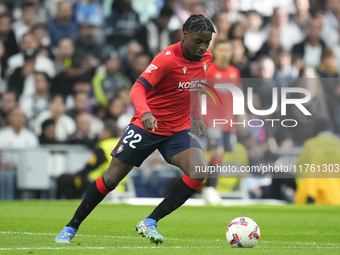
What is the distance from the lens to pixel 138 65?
1412cm

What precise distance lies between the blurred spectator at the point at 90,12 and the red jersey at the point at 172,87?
959 cm

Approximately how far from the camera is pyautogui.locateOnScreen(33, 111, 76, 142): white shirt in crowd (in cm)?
1291

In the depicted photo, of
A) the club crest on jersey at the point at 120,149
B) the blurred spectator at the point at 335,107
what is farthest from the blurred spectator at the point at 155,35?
the club crest on jersey at the point at 120,149

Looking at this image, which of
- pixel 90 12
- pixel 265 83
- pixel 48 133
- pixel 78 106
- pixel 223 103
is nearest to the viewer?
pixel 223 103

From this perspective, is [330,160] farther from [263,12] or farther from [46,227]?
[46,227]

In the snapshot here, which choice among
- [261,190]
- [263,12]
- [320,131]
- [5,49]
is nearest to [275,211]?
[261,190]

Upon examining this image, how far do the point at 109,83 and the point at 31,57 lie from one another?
6.47 ft

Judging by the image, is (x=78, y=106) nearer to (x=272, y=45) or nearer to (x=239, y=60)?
(x=239, y=60)

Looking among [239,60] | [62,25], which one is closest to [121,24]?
[62,25]

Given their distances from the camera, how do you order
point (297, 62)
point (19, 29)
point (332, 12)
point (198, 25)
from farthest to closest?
point (332, 12) → point (297, 62) → point (19, 29) → point (198, 25)

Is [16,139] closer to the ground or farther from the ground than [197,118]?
farther from the ground

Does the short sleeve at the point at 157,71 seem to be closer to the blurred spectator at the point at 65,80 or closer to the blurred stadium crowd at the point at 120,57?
the blurred stadium crowd at the point at 120,57

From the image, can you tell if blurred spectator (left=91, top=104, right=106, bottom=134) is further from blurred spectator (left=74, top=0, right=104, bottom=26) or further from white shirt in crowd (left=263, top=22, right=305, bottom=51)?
white shirt in crowd (left=263, top=22, right=305, bottom=51)

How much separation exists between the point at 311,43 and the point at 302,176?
466 cm
